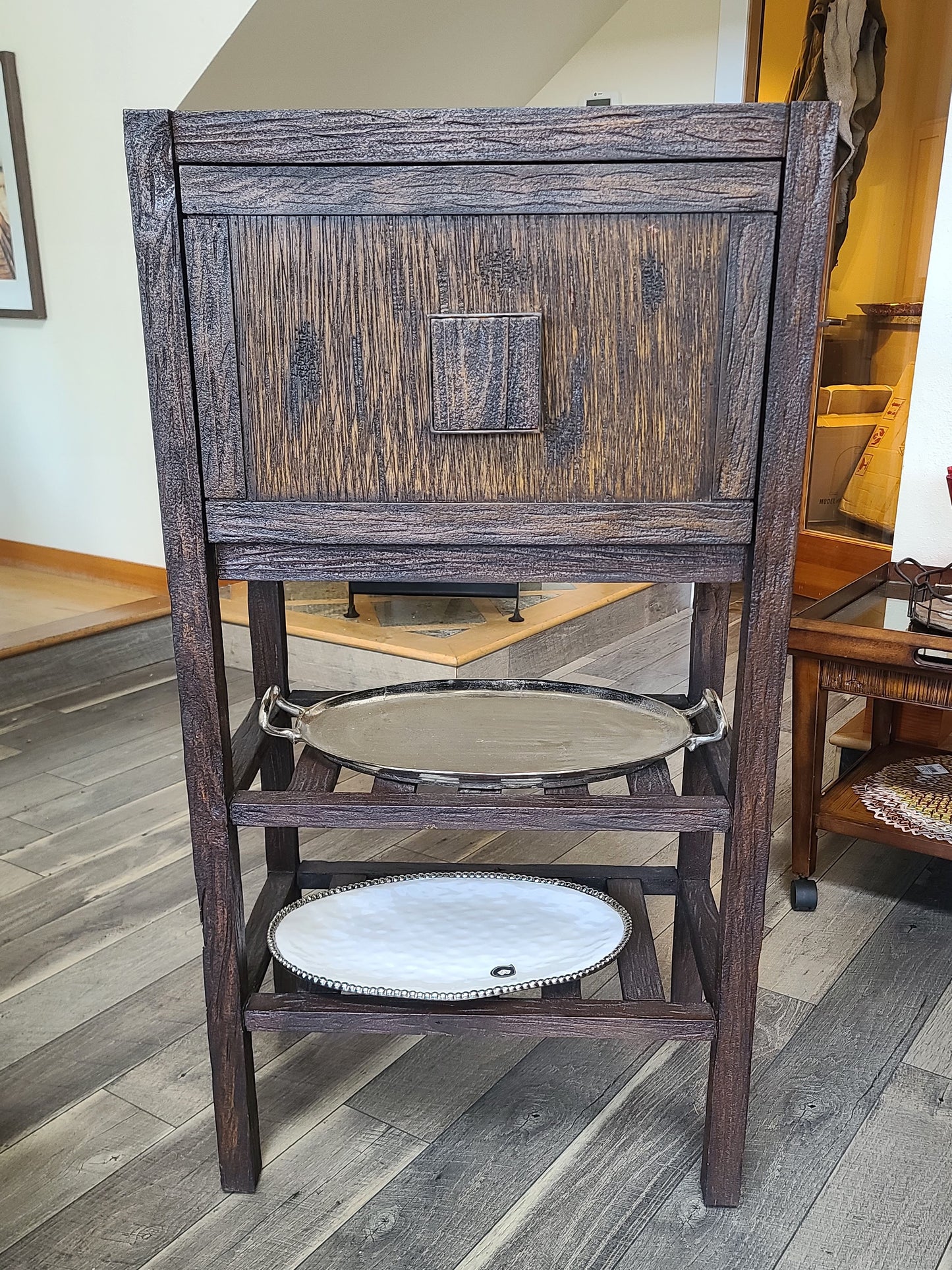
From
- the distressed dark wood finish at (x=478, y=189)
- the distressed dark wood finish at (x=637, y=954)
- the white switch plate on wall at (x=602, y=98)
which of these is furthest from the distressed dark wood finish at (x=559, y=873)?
the white switch plate on wall at (x=602, y=98)

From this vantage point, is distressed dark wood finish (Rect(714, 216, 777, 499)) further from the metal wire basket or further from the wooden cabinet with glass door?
the wooden cabinet with glass door

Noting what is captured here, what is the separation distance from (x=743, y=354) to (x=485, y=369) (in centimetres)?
21

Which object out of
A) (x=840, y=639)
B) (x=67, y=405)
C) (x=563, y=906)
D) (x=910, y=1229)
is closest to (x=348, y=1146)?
(x=563, y=906)

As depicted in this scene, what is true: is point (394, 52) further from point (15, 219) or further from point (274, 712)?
point (274, 712)

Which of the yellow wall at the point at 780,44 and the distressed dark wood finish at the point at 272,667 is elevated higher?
the yellow wall at the point at 780,44

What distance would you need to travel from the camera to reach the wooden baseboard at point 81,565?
10.5 feet

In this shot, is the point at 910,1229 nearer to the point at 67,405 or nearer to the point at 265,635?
the point at 265,635

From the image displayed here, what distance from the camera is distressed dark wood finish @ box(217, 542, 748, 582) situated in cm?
96

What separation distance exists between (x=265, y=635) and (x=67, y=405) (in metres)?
2.11

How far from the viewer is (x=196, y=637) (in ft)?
3.24

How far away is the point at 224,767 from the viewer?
40.6 inches

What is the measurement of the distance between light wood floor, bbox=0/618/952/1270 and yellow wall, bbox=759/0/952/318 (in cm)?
237

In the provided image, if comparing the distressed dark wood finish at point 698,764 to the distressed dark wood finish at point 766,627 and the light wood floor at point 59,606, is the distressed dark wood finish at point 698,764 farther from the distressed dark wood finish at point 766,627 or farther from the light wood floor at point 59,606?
the light wood floor at point 59,606

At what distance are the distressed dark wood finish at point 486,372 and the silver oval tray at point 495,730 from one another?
36 cm
